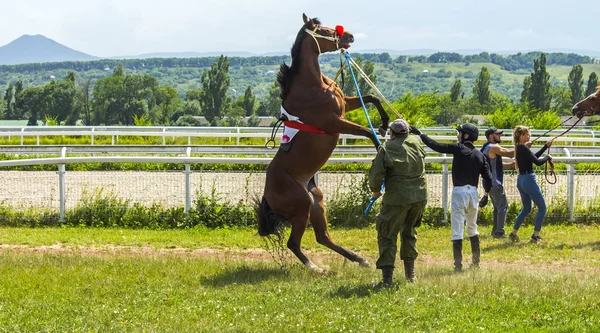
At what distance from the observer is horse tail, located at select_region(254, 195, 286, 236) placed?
9.59m

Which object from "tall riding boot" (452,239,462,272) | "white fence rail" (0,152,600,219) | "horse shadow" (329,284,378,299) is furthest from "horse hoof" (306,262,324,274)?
"white fence rail" (0,152,600,219)

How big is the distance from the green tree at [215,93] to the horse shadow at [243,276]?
60336 mm

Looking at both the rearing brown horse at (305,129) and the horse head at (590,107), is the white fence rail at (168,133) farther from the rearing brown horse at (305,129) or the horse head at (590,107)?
the rearing brown horse at (305,129)

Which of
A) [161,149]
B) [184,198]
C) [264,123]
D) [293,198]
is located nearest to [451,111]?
[264,123]

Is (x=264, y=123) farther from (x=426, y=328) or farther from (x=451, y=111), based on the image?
(x=426, y=328)

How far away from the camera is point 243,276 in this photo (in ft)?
29.7

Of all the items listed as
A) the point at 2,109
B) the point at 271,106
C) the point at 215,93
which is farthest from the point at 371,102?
the point at 2,109

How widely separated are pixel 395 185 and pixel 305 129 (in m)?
1.52

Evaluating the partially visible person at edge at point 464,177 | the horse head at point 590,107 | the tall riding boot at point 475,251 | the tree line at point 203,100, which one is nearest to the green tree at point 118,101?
the tree line at point 203,100

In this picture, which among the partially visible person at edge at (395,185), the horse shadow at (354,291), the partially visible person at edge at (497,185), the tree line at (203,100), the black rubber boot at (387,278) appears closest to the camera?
the horse shadow at (354,291)

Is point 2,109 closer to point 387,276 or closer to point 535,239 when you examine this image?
point 535,239

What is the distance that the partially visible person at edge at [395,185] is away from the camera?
26.7ft

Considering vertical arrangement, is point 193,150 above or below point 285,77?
below

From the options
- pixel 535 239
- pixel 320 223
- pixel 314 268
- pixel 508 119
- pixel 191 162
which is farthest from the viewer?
pixel 508 119
